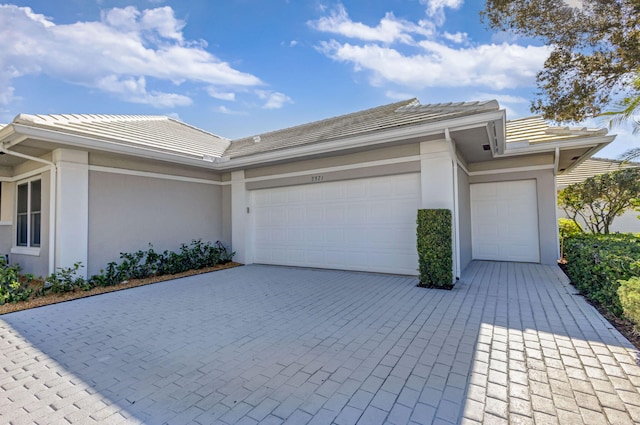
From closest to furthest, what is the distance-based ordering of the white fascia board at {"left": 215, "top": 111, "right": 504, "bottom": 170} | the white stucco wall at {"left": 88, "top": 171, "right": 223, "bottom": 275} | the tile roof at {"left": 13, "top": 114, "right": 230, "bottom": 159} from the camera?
the white fascia board at {"left": 215, "top": 111, "right": 504, "bottom": 170} → the tile roof at {"left": 13, "top": 114, "right": 230, "bottom": 159} → the white stucco wall at {"left": 88, "top": 171, "right": 223, "bottom": 275}

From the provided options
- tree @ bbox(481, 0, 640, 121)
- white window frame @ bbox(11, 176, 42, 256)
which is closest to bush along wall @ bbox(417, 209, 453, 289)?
tree @ bbox(481, 0, 640, 121)

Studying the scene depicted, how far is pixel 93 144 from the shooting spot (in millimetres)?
6535

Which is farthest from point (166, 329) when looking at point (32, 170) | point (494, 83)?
point (494, 83)

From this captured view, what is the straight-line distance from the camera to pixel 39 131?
5.64 meters

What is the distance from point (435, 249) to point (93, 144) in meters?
7.80

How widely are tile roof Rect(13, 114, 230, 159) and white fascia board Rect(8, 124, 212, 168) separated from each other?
14 cm

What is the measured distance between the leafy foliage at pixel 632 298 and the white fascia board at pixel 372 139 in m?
3.29

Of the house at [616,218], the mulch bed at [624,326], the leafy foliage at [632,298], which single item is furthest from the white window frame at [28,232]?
the house at [616,218]

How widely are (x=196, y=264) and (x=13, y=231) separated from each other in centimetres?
545

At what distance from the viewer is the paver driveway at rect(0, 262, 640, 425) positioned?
2330 mm

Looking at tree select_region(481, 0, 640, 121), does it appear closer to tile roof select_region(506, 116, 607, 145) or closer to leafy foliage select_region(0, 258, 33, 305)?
tile roof select_region(506, 116, 607, 145)

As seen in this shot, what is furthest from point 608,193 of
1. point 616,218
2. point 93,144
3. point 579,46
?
point 93,144

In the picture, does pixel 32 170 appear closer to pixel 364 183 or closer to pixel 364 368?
pixel 364 183

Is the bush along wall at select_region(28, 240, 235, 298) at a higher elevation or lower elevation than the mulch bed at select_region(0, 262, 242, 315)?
higher
